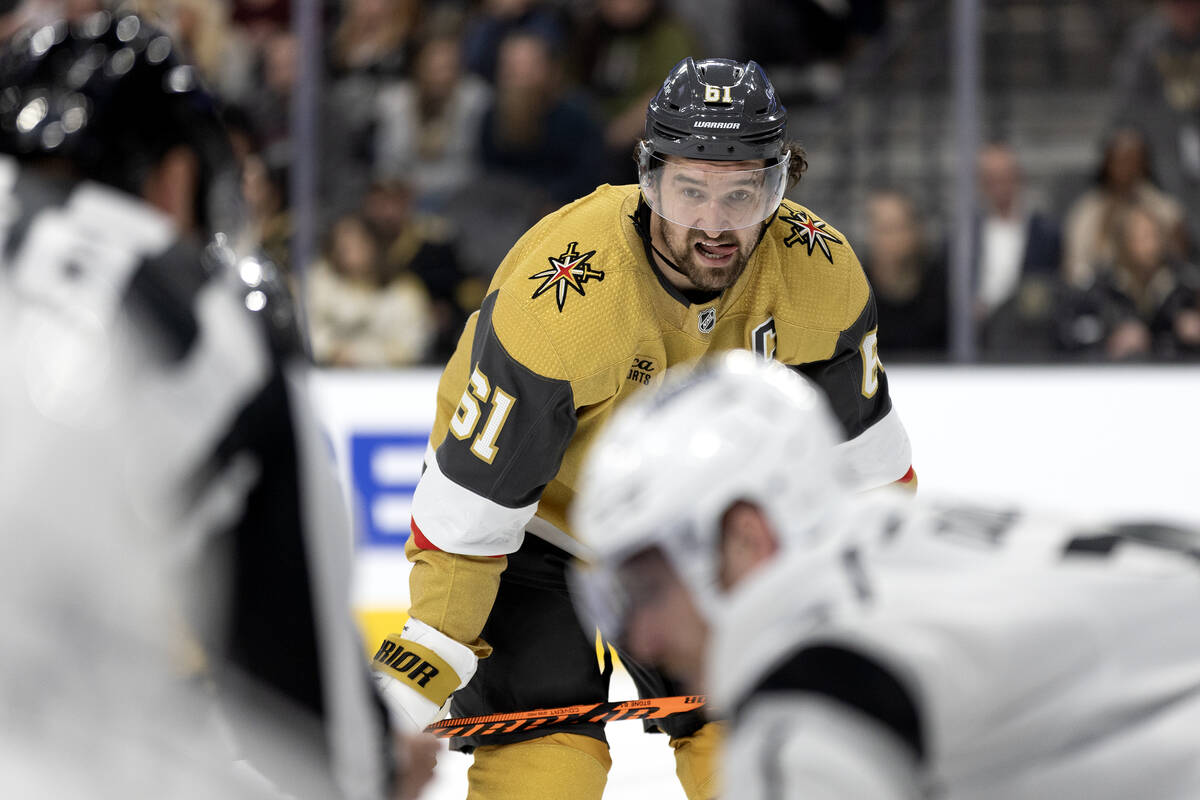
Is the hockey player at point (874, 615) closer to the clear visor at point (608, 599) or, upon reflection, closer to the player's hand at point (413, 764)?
the clear visor at point (608, 599)

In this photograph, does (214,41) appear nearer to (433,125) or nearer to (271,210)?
(271,210)

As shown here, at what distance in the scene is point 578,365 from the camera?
235 centimetres

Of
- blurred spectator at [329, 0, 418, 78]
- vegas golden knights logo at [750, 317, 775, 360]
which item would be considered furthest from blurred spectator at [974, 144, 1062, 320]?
vegas golden knights logo at [750, 317, 775, 360]

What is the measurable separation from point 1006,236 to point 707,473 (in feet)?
12.5

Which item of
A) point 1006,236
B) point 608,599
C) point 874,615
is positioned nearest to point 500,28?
point 1006,236

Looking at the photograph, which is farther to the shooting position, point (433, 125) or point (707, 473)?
point (433, 125)

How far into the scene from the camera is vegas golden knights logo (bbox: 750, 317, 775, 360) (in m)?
2.54

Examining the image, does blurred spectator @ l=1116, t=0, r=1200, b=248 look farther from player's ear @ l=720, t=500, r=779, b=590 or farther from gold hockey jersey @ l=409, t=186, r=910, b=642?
player's ear @ l=720, t=500, r=779, b=590

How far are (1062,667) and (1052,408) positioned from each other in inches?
134

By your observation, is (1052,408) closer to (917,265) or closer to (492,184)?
(917,265)

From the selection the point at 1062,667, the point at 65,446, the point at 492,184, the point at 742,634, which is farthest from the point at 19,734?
the point at 492,184

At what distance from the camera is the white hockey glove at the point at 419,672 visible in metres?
2.25

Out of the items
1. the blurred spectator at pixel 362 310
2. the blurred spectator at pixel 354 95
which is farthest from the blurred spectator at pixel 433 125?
the blurred spectator at pixel 362 310

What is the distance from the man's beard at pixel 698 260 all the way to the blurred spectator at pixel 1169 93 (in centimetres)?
279
